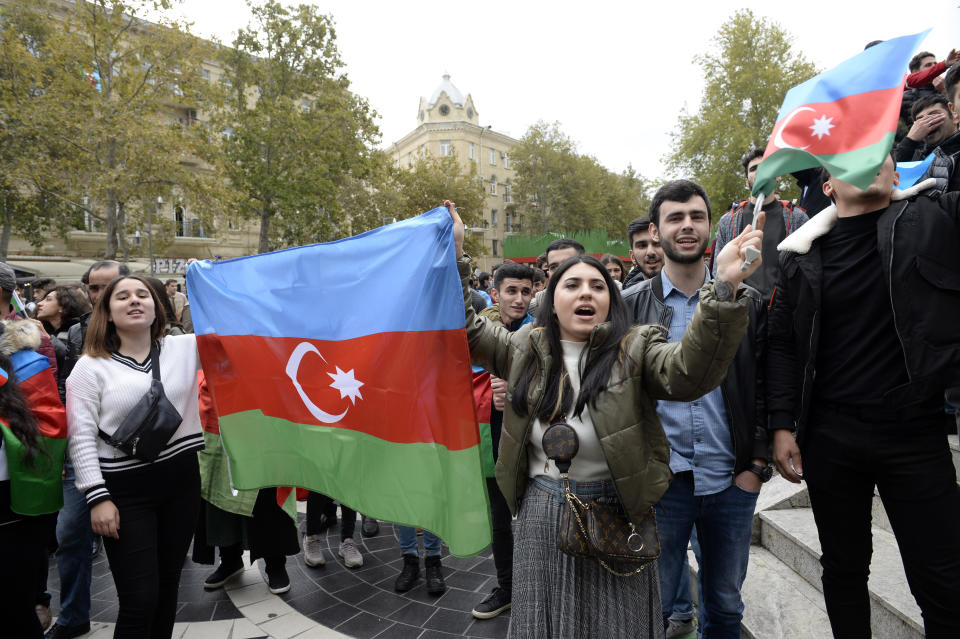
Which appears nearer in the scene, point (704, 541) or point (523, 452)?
point (523, 452)

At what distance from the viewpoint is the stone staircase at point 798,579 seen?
8.45 ft

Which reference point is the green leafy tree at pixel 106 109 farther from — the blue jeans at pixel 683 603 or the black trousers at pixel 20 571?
the blue jeans at pixel 683 603

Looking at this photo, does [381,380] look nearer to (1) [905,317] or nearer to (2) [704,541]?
(2) [704,541]

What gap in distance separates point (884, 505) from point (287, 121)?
77.7 ft

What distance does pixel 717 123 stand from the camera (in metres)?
26.0

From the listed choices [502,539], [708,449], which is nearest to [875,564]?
[708,449]

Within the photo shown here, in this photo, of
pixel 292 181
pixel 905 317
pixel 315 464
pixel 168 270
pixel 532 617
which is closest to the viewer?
pixel 905 317

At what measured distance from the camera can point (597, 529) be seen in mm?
1939

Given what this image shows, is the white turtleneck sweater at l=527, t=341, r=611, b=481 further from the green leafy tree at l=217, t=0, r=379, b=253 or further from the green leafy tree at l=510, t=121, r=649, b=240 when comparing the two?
the green leafy tree at l=510, t=121, r=649, b=240

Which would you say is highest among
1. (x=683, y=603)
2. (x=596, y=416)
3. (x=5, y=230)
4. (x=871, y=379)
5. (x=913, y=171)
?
(x=5, y=230)

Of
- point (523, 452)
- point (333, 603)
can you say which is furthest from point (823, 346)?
point (333, 603)

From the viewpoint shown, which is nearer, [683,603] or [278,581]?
[683,603]

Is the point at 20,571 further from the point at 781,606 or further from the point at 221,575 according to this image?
the point at 781,606

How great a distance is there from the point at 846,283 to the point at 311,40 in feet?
83.5
